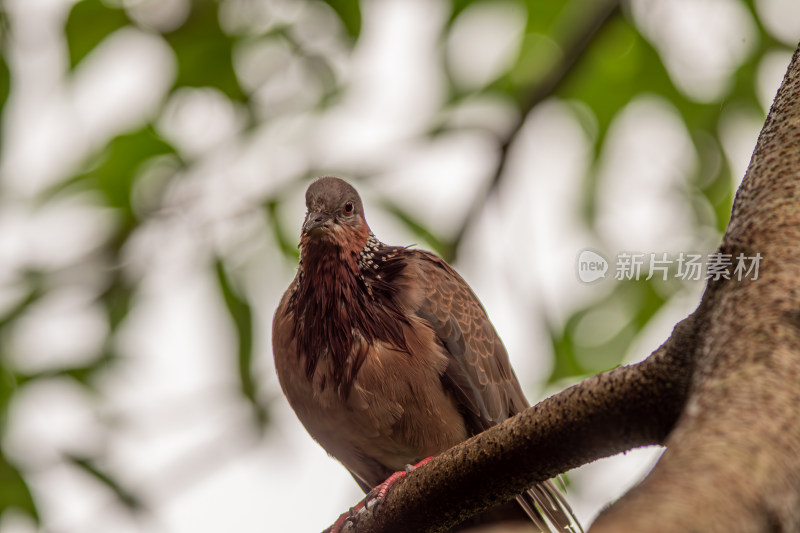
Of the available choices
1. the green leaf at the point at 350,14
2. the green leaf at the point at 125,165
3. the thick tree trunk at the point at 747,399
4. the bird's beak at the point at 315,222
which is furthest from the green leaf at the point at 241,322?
the thick tree trunk at the point at 747,399

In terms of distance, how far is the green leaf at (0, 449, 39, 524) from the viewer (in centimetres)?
479

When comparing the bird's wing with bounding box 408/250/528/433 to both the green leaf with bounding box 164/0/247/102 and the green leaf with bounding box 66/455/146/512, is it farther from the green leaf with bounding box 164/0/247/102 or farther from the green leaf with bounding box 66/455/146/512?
the green leaf with bounding box 66/455/146/512

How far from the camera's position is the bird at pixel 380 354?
4086 millimetres

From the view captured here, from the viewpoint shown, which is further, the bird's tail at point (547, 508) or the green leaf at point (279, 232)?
the green leaf at point (279, 232)

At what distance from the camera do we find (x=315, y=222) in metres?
4.45

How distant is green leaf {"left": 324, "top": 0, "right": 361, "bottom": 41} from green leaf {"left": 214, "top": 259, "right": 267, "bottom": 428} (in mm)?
1433

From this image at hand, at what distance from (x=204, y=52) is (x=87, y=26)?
0.54 metres

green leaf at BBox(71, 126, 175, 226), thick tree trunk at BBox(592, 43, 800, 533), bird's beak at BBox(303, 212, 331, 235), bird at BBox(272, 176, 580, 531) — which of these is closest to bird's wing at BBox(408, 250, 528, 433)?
bird at BBox(272, 176, 580, 531)

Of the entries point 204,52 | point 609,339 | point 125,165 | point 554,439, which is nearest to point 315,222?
point 204,52

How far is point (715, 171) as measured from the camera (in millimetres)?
4660

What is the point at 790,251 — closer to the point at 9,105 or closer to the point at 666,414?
the point at 666,414

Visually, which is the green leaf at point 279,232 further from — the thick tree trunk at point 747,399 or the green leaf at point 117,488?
the thick tree trunk at point 747,399

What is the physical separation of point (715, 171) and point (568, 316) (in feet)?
3.30

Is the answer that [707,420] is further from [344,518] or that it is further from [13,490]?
[13,490]
